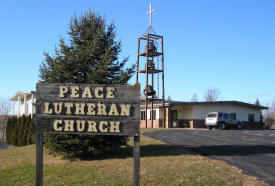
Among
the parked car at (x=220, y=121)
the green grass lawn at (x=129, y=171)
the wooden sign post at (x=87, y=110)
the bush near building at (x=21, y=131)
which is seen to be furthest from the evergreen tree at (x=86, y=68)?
the parked car at (x=220, y=121)

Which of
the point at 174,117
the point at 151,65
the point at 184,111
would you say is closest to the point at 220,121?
the point at 184,111

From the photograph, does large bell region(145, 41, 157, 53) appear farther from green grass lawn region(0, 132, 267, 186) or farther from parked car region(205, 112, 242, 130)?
green grass lawn region(0, 132, 267, 186)

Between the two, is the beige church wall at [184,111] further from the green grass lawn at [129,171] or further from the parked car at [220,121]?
the green grass lawn at [129,171]

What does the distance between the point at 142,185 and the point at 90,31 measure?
6770 millimetres

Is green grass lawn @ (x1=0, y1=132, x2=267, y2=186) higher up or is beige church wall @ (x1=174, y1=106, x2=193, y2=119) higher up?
beige church wall @ (x1=174, y1=106, x2=193, y2=119)

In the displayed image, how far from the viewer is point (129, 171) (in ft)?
31.5

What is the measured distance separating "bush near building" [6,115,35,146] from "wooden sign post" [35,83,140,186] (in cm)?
1882

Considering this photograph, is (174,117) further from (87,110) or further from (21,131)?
(87,110)

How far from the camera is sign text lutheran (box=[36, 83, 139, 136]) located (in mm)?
7539

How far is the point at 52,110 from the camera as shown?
24.9 feet

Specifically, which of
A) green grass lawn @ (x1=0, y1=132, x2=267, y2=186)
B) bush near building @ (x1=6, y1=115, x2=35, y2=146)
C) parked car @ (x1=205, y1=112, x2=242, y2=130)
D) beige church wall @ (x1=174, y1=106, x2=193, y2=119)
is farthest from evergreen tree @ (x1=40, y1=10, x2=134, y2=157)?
beige church wall @ (x1=174, y1=106, x2=193, y2=119)

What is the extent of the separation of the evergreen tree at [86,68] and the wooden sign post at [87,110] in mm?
3547

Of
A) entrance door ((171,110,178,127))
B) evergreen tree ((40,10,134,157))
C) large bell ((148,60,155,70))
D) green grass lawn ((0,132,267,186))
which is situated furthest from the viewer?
entrance door ((171,110,178,127))

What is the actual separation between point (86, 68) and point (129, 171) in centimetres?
437
